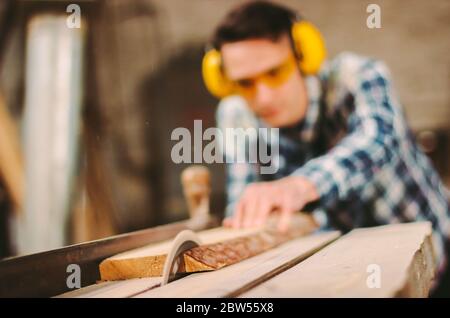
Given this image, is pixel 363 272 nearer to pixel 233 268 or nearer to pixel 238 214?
pixel 233 268

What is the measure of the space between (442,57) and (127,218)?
8.29 feet

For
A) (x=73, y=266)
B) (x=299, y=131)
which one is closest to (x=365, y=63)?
(x=299, y=131)

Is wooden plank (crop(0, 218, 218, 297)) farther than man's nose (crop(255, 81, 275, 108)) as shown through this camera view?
No

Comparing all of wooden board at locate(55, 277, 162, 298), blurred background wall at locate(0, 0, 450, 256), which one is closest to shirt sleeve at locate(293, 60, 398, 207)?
wooden board at locate(55, 277, 162, 298)

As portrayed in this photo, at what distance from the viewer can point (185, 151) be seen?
3768 mm

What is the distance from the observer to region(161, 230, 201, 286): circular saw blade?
2.66 feet

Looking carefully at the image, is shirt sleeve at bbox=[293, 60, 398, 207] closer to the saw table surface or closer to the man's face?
the man's face

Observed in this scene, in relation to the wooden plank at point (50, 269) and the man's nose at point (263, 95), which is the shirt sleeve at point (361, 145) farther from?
the wooden plank at point (50, 269)

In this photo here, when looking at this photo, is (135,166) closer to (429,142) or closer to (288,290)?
(429,142)

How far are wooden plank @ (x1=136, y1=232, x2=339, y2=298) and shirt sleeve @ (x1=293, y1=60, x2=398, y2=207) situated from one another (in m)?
0.45

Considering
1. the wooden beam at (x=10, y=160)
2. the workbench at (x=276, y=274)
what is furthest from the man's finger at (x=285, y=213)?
the wooden beam at (x=10, y=160)

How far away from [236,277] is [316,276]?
13 centimetres

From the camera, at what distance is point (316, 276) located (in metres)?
0.72

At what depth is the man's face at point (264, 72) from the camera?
6.16ft
